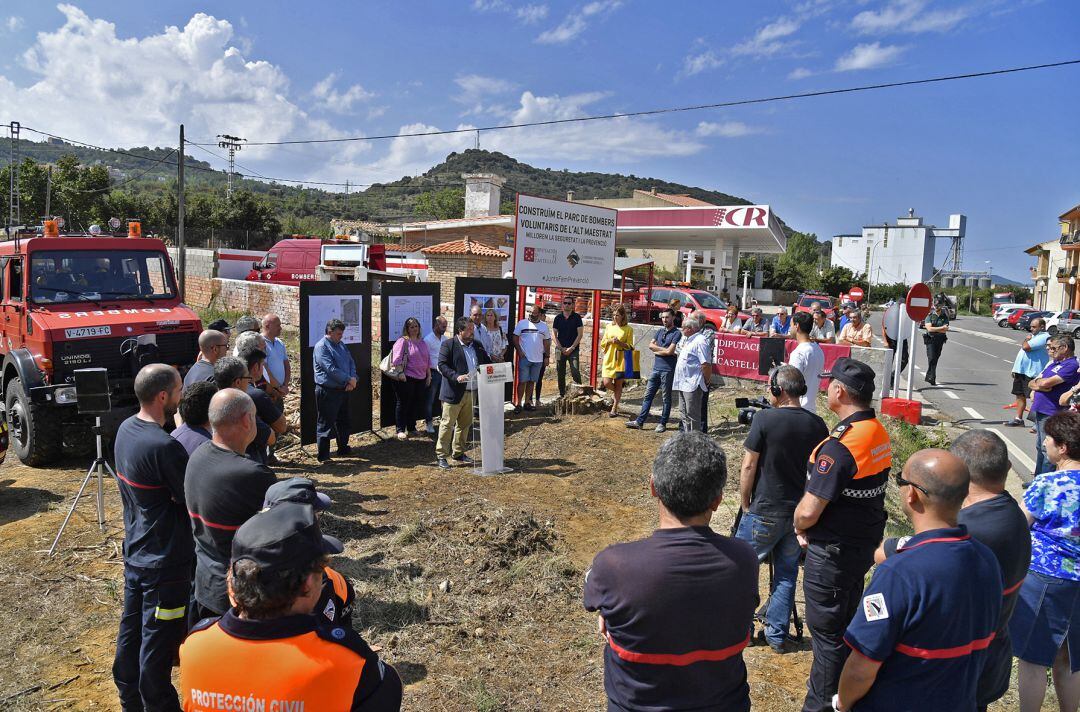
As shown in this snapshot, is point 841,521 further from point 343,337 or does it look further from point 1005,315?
point 1005,315

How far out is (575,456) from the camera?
895cm

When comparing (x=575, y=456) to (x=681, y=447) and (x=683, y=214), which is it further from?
(x=683, y=214)

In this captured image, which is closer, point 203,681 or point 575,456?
point 203,681

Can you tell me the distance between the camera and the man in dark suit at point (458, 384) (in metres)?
8.07

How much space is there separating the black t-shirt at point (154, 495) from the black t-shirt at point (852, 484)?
3.18 m

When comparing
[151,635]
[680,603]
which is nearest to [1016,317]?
[680,603]

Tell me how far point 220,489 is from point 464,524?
3217 millimetres

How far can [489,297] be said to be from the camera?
11.0 metres

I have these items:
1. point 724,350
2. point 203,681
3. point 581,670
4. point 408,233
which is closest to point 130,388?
point 581,670

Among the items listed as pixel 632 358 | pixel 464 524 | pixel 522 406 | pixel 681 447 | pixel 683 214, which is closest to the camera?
pixel 681 447

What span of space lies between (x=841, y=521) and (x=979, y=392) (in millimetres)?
14250

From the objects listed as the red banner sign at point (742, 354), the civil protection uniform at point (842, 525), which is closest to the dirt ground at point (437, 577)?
the civil protection uniform at point (842, 525)

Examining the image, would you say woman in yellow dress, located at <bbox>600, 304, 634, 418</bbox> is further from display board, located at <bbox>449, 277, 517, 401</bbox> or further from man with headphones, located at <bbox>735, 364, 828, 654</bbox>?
man with headphones, located at <bbox>735, 364, 828, 654</bbox>

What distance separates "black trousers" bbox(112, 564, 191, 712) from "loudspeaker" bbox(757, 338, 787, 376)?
10.1 meters
